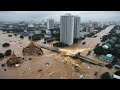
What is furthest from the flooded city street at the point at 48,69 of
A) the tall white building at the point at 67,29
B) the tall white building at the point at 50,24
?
the tall white building at the point at 50,24

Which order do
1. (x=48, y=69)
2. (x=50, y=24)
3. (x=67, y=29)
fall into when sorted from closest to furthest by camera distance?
(x=48, y=69), (x=67, y=29), (x=50, y=24)

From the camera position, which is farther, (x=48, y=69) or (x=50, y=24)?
(x=50, y=24)

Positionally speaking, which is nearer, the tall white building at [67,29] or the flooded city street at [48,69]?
the flooded city street at [48,69]

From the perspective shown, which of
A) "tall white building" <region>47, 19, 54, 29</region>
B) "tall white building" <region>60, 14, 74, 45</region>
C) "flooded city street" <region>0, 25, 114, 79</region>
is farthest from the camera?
"tall white building" <region>47, 19, 54, 29</region>

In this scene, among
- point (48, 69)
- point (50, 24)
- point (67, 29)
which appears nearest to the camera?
point (48, 69)

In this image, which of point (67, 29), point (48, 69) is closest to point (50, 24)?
point (67, 29)

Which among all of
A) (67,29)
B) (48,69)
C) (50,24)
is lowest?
(48,69)

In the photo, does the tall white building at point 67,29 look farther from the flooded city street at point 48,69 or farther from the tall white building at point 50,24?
the tall white building at point 50,24

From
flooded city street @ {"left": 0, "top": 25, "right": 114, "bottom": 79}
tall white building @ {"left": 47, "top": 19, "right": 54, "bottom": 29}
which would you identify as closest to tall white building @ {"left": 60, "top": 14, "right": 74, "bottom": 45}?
flooded city street @ {"left": 0, "top": 25, "right": 114, "bottom": 79}

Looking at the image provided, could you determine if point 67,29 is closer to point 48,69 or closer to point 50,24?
point 48,69

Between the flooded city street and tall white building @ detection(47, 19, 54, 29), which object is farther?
tall white building @ detection(47, 19, 54, 29)

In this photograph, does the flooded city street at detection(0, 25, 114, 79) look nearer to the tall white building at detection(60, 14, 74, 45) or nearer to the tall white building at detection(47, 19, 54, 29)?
the tall white building at detection(60, 14, 74, 45)
